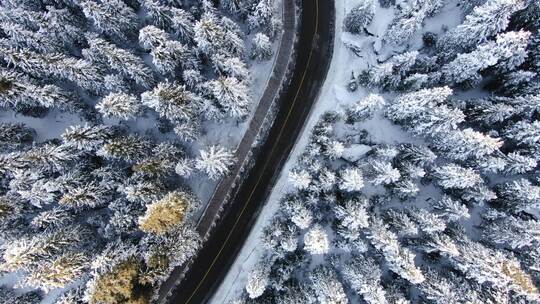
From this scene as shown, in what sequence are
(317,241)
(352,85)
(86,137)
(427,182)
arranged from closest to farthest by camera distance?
(317,241)
(86,137)
(427,182)
(352,85)

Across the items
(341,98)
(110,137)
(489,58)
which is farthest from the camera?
(341,98)

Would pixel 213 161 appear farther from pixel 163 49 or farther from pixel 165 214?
pixel 163 49

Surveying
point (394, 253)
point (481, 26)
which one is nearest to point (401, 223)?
point (394, 253)

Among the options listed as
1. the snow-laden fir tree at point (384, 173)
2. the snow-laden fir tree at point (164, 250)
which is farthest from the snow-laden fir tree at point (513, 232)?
the snow-laden fir tree at point (164, 250)

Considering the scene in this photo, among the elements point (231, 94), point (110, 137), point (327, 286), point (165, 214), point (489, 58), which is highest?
point (489, 58)

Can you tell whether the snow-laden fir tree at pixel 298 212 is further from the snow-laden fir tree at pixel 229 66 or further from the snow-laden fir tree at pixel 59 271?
the snow-laden fir tree at pixel 59 271

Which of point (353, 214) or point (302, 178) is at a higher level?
point (302, 178)

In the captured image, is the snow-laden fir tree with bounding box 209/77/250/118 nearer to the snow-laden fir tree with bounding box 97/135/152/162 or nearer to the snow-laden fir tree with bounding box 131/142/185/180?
the snow-laden fir tree with bounding box 131/142/185/180

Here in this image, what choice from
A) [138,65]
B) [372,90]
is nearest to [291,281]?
[372,90]
